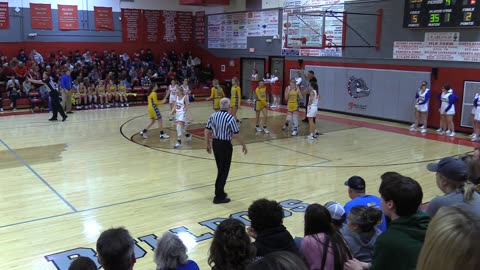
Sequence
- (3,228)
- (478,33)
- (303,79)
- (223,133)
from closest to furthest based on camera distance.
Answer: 1. (3,228)
2. (223,133)
3. (478,33)
4. (303,79)

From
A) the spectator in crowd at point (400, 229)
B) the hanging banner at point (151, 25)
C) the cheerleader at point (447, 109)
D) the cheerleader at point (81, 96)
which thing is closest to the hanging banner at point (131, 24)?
the hanging banner at point (151, 25)

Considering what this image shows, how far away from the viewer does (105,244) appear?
3078 mm

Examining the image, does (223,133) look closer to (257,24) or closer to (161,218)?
(161,218)

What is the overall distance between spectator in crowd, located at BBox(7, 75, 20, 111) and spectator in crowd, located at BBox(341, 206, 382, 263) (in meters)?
18.7

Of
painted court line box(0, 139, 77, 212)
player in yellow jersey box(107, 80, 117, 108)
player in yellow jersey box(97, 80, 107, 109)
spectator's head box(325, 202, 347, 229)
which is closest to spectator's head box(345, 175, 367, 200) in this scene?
spectator's head box(325, 202, 347, 229)

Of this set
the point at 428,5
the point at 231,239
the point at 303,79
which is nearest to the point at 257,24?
the point at 303,79

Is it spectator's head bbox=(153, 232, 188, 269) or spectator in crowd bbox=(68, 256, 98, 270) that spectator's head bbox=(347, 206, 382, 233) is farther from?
spectator in crowd bbox=(68, 256, 98, 270)

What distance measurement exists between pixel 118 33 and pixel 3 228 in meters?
19.2

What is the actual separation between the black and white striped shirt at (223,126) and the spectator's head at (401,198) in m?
5.00

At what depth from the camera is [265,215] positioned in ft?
11.7

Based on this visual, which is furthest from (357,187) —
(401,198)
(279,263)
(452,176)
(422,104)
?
(422,104)

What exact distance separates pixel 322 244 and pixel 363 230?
1.87ft

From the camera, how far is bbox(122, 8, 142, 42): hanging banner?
2456 centimetres

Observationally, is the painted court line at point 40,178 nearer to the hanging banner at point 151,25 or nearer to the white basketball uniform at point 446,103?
the white basketball uniform at point 446,103
